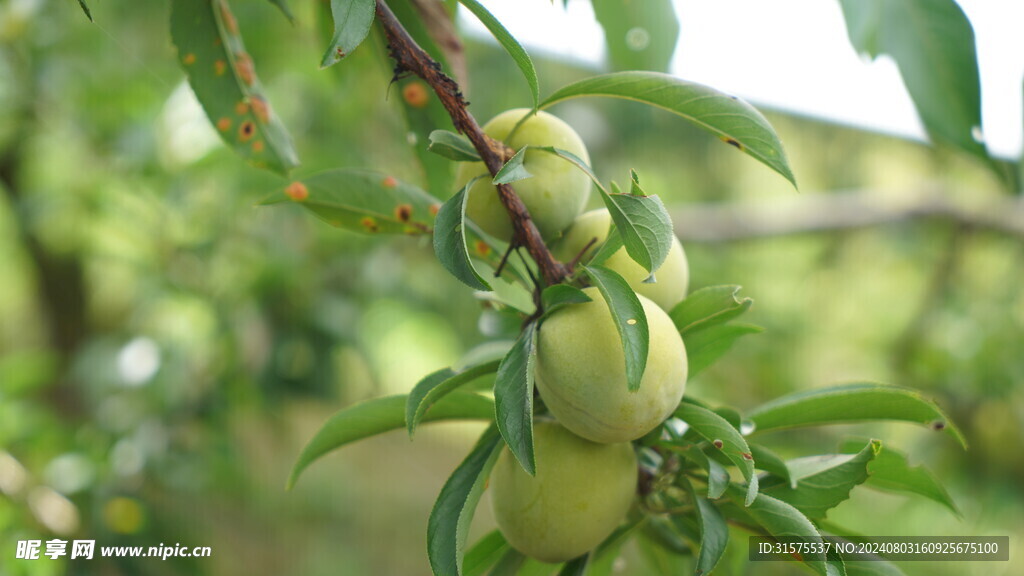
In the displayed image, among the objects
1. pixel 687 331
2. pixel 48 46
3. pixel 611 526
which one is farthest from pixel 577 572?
pixel 48 46

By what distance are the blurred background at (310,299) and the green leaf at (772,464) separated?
0.36ft

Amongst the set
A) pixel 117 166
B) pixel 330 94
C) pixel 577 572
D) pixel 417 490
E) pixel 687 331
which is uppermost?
pixel 330 94

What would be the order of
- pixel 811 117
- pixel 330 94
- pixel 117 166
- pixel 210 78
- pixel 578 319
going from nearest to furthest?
pixel 578 319 < pixel 210 78 < pixel 117 166 < pixel 330 94 < pixel 811 117

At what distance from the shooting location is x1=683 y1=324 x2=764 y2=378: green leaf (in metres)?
0.45

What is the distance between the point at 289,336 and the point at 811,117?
1.64 meters

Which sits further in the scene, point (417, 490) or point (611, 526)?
point (417, 490)

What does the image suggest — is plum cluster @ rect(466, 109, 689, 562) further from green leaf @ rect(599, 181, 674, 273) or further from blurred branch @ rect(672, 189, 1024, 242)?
blurred branch @ rect(672, 189, 1024, 242)

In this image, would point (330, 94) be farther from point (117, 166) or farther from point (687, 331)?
point (687, 331)

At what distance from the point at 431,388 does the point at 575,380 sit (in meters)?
0.07

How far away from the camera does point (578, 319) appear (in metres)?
0.38

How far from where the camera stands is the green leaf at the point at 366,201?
1.58 ft

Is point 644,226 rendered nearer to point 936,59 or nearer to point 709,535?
point 709,535

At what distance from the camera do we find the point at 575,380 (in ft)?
1.20

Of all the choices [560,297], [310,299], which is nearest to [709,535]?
[560,297]
